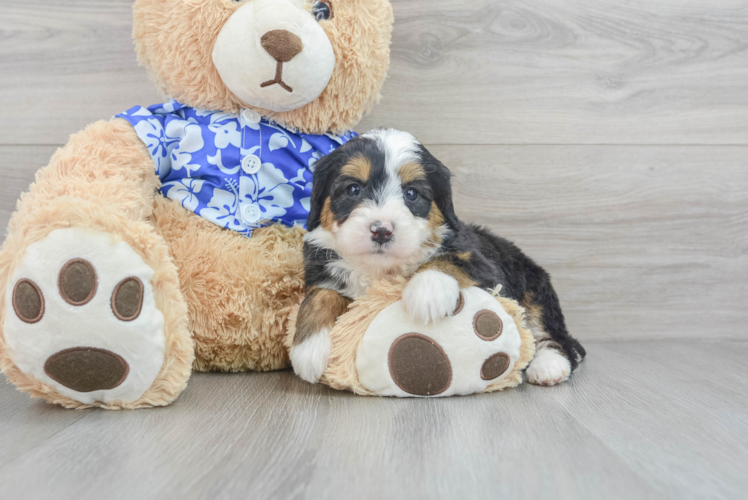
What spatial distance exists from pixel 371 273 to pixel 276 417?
1.61 ft

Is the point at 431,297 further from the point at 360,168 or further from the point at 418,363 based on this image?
the point at 360,168

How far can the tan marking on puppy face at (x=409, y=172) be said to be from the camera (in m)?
1.54

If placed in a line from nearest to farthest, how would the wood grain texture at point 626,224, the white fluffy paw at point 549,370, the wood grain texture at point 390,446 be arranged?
the wood grain texture at point 390,446 → the white fluffy paw at point 549,370 → the wood grain texture at point 626,224

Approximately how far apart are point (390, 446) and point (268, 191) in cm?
98

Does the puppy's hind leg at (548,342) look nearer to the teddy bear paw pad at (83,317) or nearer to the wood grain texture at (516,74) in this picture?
the wood grain texture at (516,74)

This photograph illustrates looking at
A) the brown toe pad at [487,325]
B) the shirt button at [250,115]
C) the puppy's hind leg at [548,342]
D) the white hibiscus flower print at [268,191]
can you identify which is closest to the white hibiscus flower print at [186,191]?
the white hibiscus flower print at [268,191]

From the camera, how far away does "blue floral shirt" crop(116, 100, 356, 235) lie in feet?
5.91

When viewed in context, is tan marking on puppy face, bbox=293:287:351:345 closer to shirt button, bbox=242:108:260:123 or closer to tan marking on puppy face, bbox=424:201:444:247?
tan marking on puppy face, bbox=424:201:444:247

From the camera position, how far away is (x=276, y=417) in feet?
4.45

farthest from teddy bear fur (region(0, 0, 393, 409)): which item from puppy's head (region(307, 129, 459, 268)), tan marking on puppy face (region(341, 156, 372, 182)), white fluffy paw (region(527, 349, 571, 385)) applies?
white fluffy paw (region(527, 349, 571, 385))

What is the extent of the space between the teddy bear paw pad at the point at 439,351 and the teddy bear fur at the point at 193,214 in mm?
419

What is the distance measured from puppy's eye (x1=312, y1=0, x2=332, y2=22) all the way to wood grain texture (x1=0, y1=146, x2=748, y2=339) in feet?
→ 2.63

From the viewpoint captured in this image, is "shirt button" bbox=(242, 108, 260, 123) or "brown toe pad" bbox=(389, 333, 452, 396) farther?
"shirt button" bbox=(242, 108, 260, 123)

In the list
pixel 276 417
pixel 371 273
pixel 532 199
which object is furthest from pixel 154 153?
pixel 532 199
